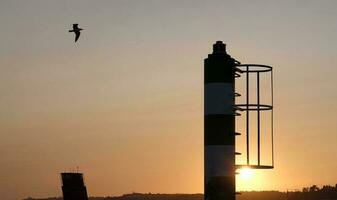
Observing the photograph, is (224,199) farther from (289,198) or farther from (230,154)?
(289,198)

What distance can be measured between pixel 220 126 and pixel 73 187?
5.04 meters

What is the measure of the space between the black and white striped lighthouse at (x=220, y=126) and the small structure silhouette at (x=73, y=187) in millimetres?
4475

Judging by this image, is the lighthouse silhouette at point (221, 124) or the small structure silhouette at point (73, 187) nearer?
the lighthouse silhouette at point (221, 124)

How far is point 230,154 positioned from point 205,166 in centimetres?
50

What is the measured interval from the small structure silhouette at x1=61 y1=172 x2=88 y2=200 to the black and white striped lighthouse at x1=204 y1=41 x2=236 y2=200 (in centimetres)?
448

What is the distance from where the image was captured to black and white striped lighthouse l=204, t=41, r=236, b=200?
14.1m

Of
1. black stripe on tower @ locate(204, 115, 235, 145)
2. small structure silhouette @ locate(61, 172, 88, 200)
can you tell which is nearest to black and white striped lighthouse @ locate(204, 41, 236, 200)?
black stripe on tower @ locate(204, 115, 235, 145)

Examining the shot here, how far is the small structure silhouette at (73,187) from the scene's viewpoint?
17.8 m

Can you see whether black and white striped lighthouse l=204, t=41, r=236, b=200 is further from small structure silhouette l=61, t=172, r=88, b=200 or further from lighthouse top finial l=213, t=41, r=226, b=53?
small structure silhouette l=61, t=172, r=88, b=200

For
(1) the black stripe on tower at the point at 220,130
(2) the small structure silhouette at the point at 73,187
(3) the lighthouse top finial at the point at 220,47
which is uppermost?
(3) the lighthouse top finial at the point at 220,47

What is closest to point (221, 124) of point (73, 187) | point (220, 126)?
point (220, 126)

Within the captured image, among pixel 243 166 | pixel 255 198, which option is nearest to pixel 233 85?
pixel 243 166

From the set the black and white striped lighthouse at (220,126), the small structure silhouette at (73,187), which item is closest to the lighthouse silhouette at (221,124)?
the black and white striped lighthouse at (220,126)

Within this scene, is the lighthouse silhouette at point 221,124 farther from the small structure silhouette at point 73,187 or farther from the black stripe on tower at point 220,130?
the small structure silhouette at point 73,187
